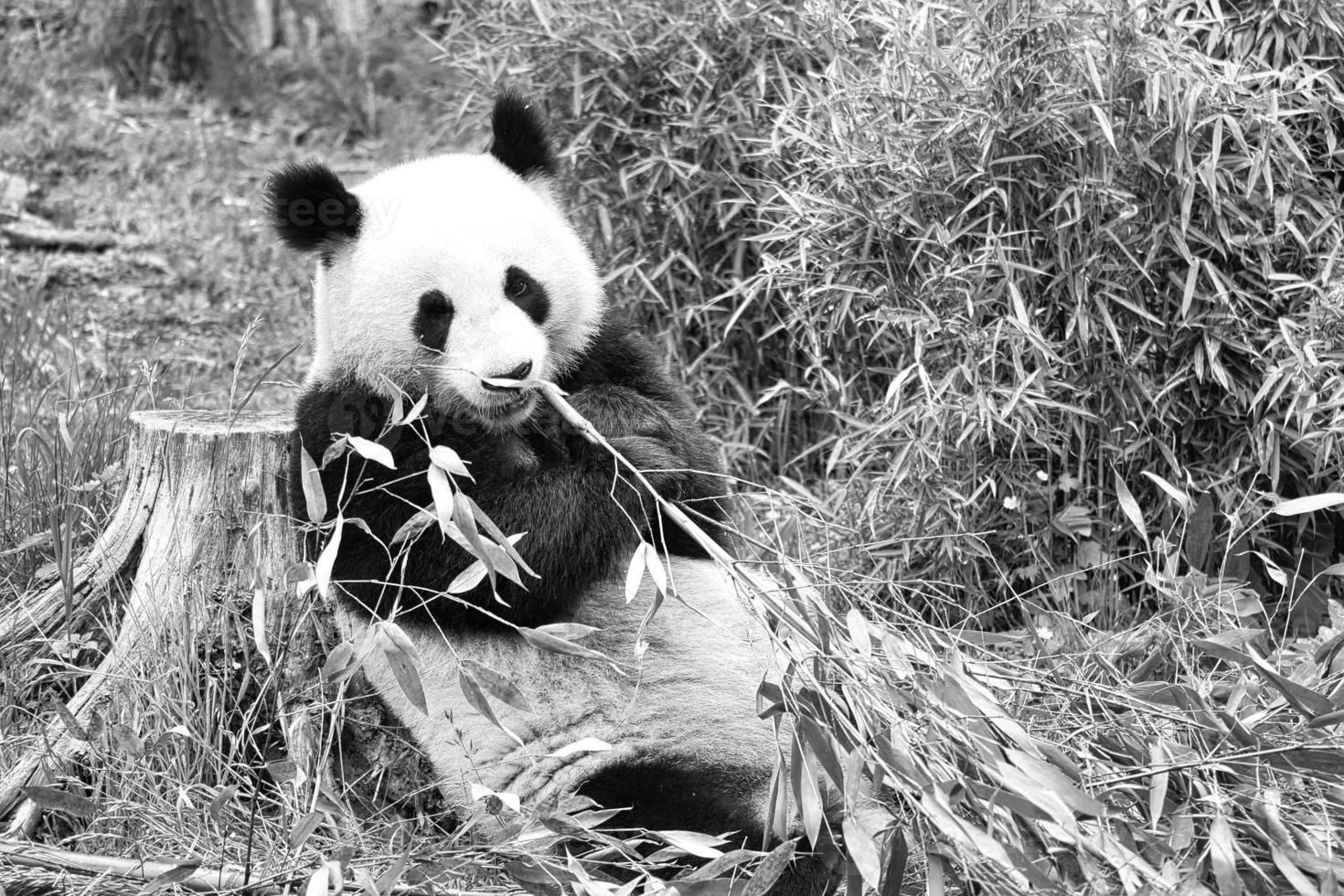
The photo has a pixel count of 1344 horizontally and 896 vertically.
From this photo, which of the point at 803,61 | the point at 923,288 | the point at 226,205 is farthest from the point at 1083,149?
the point at 226,205

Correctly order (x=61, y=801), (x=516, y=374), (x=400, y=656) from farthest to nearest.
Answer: (x=516, y=374) → (x=61, y=801) → (x=400, y=656)

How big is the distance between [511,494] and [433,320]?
1.70 feet

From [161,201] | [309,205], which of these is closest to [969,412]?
[309,205]

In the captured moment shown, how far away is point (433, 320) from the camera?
132 inches

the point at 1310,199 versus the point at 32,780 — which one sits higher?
the point at 1310,199

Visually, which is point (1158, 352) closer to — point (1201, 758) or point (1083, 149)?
point (1083, 149)

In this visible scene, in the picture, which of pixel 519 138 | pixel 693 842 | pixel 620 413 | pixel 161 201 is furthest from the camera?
pixel 161 201

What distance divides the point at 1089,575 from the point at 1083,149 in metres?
1.40

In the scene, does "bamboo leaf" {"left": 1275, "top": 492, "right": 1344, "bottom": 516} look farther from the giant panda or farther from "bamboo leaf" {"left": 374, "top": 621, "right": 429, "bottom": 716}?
"bamboo leaf" {"left": 374, "top": 621, "right": 429, "bottom": 716}

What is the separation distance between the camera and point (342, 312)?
345 cm

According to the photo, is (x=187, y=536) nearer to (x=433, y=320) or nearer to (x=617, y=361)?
(x=433, y=320)

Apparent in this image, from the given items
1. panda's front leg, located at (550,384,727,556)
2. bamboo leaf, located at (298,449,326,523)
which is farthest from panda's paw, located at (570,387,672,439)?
bamboo leaf, located at (298,449,326,523)

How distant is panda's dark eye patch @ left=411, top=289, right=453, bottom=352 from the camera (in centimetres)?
332

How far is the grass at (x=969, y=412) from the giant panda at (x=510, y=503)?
289 mm
